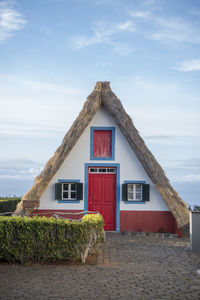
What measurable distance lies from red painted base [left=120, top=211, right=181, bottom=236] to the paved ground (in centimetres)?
459

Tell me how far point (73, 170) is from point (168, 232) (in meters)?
4.75

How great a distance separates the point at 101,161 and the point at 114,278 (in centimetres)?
880

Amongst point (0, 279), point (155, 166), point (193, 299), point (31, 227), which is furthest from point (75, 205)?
point (193, 299)

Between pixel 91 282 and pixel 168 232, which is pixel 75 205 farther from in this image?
pixel 91 282

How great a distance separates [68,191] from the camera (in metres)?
17.2

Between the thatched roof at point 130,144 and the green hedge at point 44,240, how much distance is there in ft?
19.8

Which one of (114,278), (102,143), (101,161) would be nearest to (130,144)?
(102,143)

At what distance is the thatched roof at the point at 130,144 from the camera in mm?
16469

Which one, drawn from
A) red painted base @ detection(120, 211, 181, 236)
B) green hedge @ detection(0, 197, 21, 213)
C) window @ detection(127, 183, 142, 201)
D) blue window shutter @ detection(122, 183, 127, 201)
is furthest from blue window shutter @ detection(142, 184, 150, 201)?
green hedge @ detection(0, 197, 21, 213)

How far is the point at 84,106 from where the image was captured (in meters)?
16.9

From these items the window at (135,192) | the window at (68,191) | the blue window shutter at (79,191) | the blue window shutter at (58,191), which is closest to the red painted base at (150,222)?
the window at (135,192)

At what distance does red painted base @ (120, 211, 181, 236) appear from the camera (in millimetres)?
16984

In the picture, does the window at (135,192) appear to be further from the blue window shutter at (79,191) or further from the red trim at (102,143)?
the blue window shutter at (79,191)

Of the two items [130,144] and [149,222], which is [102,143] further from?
[149,222]
